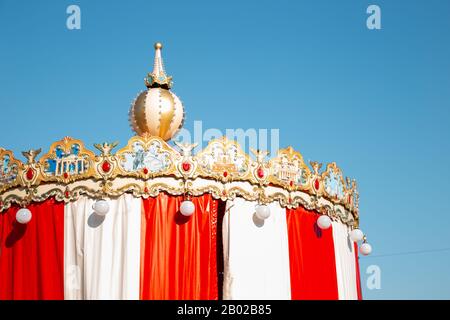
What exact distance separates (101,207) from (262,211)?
343cm

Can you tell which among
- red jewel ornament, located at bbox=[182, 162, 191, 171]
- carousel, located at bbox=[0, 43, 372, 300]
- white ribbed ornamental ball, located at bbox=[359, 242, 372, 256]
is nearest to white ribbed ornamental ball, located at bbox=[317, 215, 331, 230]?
carousel, located at bbox=[0, 43, 372, 300]

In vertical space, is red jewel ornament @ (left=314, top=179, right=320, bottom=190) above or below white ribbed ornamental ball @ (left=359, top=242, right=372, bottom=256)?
above

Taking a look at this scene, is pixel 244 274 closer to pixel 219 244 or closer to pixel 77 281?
pixel 219 244

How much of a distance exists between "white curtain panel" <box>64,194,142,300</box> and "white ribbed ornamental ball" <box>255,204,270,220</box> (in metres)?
2.56

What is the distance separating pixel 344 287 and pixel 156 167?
5476 mm

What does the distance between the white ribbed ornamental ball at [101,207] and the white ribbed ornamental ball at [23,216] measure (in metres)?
1.59

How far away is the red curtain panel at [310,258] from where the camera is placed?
700 inches

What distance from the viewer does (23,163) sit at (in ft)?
58.0

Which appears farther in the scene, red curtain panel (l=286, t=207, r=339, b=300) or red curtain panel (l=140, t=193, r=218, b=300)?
red curtain panel (l=286, t=207, r=339, b=300)

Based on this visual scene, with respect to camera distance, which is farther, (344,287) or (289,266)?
(344,287)

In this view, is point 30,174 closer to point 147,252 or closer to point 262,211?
point 147,252

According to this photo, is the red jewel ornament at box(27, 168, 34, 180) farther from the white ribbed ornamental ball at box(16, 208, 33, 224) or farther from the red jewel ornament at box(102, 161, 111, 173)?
the red jewel ornament at box(102, 161, 111, 173)

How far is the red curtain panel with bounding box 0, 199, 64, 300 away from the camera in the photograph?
16.7m
